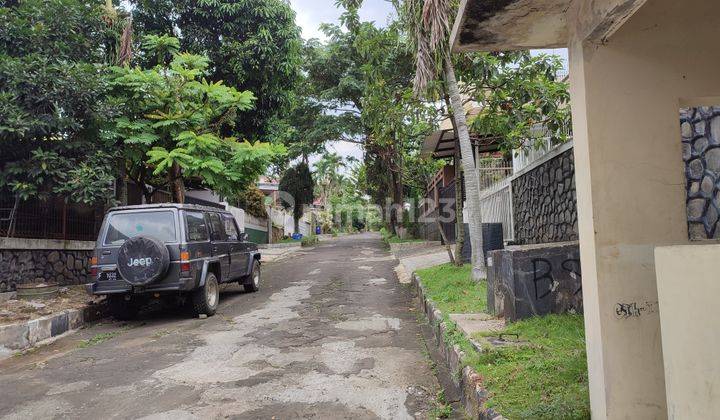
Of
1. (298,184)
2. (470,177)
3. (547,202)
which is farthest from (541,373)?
(298,184)

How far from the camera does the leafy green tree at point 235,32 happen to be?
13.4 metres

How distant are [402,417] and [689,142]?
401 cm

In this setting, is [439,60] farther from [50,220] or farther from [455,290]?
[50,220]

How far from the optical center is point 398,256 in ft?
65.3

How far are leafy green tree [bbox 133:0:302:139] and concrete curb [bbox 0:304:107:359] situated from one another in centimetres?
720

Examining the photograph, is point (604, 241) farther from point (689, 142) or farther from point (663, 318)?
point (689, 142)

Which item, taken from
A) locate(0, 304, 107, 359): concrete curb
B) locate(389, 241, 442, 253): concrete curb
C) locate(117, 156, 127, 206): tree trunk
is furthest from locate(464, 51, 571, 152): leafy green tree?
locate(389, 241, 442, 253): concrete curb

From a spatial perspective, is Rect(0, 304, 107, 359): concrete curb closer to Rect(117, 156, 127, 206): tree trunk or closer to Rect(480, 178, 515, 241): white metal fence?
Rect(117, 156, 127, 206): tree trunk

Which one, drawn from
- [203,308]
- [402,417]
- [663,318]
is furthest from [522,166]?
[663,318]

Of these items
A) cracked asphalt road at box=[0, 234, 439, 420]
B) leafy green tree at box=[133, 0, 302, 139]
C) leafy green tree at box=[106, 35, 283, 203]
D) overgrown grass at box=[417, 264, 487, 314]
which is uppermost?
leafy green tree at box=[133, 0, 302, 139]

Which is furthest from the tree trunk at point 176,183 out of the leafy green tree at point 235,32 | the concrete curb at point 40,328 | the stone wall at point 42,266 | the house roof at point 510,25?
the house roof at point 510,25

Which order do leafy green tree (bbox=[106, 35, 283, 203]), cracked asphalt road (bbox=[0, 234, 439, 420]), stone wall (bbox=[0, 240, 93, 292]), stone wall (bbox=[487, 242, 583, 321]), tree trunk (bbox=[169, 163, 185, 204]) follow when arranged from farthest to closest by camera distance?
tree trunk (bbox=[169, 163, 185, 204]), leafy green tree (bbox=[106, 35, 283, 203]), stone wall (bbox=[0, 240, 93, 292]), stone wall (bbox=[487, 242, 583, 321]), cracked asphalt road (bbox=[0, 234, 439, 420])

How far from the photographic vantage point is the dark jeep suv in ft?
26.8

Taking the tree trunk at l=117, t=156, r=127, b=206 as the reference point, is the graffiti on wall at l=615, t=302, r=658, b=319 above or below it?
below
